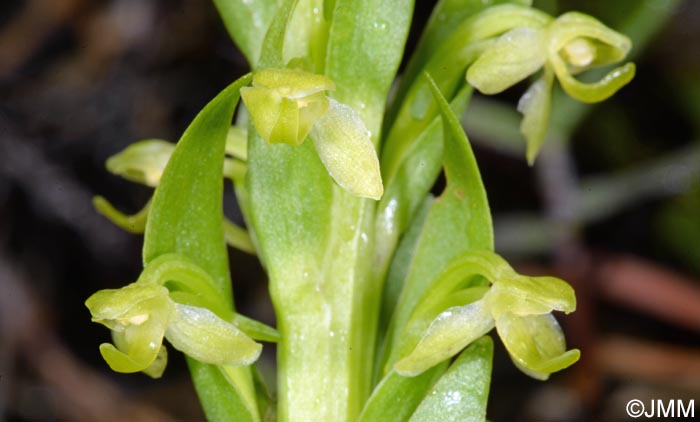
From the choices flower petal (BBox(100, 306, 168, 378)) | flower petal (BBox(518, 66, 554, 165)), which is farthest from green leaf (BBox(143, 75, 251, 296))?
flower petal (BBox(518, 66, 554, 165))

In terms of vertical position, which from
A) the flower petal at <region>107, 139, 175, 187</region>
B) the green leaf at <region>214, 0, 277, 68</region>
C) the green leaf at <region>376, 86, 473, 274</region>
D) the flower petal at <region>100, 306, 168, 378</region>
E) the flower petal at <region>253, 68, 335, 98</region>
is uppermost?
the flower petal at <region>253, 68, 335, 98</region>

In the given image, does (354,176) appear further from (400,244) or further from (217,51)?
(217,51)

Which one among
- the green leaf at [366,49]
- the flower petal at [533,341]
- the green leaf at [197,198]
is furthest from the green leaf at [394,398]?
the green leaf at [366,49]

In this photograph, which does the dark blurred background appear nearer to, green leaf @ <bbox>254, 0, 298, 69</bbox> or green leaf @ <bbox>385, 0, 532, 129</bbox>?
green leaf @ <bbox>385, 0, 532, 129</bbox>

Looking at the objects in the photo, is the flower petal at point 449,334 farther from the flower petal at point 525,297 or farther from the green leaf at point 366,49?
the green leaf at point 366,49

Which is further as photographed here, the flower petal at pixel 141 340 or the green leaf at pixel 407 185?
the green leaf at pixel 407 185

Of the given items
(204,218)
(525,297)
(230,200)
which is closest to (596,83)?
(525,297)
